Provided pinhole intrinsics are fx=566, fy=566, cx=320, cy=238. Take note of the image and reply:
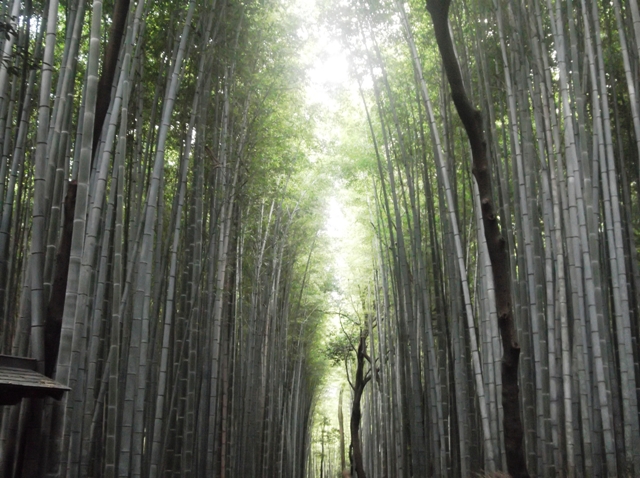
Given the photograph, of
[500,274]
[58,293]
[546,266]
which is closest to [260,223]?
[546,266]

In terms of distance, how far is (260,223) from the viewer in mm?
6941

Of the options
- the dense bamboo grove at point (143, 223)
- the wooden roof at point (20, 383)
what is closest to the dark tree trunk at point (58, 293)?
the dense bamboo grove at point (143, 223)

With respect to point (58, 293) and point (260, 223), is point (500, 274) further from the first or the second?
point (260, 223)

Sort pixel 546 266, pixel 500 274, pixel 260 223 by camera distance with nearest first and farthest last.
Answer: pixel 500 274, pixel 546 266, pixel 260 223

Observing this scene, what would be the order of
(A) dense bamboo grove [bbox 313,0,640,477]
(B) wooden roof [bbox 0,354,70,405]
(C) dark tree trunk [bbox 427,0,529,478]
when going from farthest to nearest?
(A) dense bamboo grove [bbox 313,0,640,477], (C) dark tree trunk [bbox 427,0,529,478], (B) wooden roof [bbox 0,354,70,405]

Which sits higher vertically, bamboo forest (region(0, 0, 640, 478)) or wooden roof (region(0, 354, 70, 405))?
bamboo forest (region(0, 0, 640, 478))

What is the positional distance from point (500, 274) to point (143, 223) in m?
2.41

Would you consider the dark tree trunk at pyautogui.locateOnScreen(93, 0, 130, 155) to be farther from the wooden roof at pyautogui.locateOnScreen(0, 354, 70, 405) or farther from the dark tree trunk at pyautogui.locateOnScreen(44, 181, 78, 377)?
the wooden roof at pyautogui.locateOnScreen(0, 354, 70, 405)

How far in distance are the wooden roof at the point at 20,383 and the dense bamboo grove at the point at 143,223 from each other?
0.34 meters

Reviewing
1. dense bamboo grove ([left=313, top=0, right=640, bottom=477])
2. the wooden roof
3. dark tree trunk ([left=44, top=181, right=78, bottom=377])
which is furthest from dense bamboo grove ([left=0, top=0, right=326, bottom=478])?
dense bamboo grove ([left=313, top=0, right=640, bottom=477])

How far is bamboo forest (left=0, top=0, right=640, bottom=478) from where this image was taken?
241 cm

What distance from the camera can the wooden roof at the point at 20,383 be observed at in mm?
1746

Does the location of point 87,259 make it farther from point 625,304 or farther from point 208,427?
point 625,304

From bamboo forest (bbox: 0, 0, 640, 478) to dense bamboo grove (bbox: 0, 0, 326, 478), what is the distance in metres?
0.02
